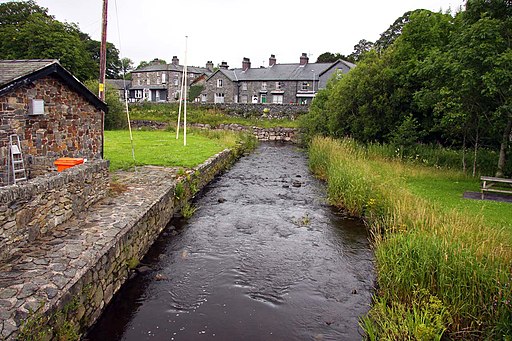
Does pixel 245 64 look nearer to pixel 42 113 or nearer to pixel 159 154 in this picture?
pixel 159 154

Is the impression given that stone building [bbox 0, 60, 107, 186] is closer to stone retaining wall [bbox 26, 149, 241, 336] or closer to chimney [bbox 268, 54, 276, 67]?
stone retaining wall [bbox 26, 149, 241, 336]

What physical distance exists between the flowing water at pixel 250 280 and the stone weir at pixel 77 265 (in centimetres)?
43

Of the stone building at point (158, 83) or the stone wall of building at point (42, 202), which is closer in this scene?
the stone wall of building at point (42, 202)

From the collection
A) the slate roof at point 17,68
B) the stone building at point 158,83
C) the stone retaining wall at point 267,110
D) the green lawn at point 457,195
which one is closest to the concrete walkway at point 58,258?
the slate roof at point 17,68

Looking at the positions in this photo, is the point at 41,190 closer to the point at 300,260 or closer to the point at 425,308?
the point at 300,260

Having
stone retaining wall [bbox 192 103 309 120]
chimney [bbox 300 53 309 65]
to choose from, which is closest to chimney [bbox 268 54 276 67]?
chimney [bbox 300 53 309 65]

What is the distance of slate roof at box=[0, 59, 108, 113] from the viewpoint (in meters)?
8.78

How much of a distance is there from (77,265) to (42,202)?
167cm

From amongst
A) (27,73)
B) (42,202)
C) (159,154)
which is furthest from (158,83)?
(42,202)

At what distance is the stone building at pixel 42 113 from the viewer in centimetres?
910

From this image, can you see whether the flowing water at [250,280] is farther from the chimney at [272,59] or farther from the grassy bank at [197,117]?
the chimney at [272,59]

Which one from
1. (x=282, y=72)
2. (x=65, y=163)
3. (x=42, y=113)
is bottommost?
(x=65, y=163)

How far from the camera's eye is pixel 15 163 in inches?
372

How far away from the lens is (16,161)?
366 inches
